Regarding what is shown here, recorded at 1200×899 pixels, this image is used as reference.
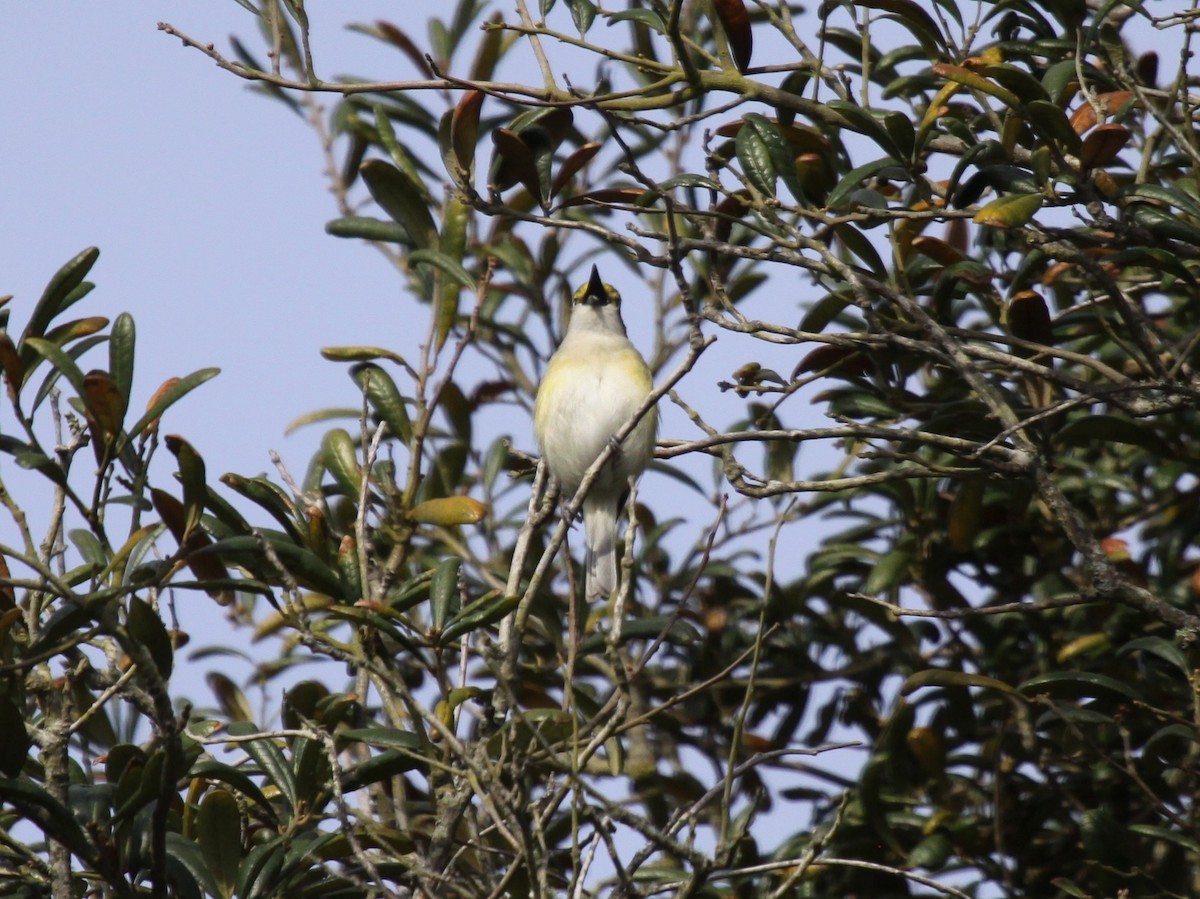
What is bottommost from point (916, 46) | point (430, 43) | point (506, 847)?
point (506, 847)

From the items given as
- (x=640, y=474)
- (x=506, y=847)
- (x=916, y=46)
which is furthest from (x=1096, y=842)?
(x=916, y=46)

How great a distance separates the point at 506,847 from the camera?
12.5 ft

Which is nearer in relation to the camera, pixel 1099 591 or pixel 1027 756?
pixel 1099 591

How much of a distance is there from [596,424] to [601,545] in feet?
1.43

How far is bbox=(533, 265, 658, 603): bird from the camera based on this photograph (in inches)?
192

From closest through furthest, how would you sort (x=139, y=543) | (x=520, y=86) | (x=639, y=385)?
1. (x=139, y=543)
2. (x=520, y=86)
3. (x=639, y=385)

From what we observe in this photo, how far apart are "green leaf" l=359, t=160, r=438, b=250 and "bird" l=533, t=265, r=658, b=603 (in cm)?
105

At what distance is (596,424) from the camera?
504cm

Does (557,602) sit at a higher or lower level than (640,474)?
lower

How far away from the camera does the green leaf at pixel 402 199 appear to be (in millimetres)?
3803

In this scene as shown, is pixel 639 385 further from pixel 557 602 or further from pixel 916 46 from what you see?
pixel 916 46

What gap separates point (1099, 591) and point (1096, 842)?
1.13 m

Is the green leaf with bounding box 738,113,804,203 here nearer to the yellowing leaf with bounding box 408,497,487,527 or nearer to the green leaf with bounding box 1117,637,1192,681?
the yellowing leaf with bounding box 408,497,487,527

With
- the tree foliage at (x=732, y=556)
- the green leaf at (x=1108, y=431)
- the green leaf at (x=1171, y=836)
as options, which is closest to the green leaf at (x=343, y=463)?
the tree foliage at (x=732, y=556)
